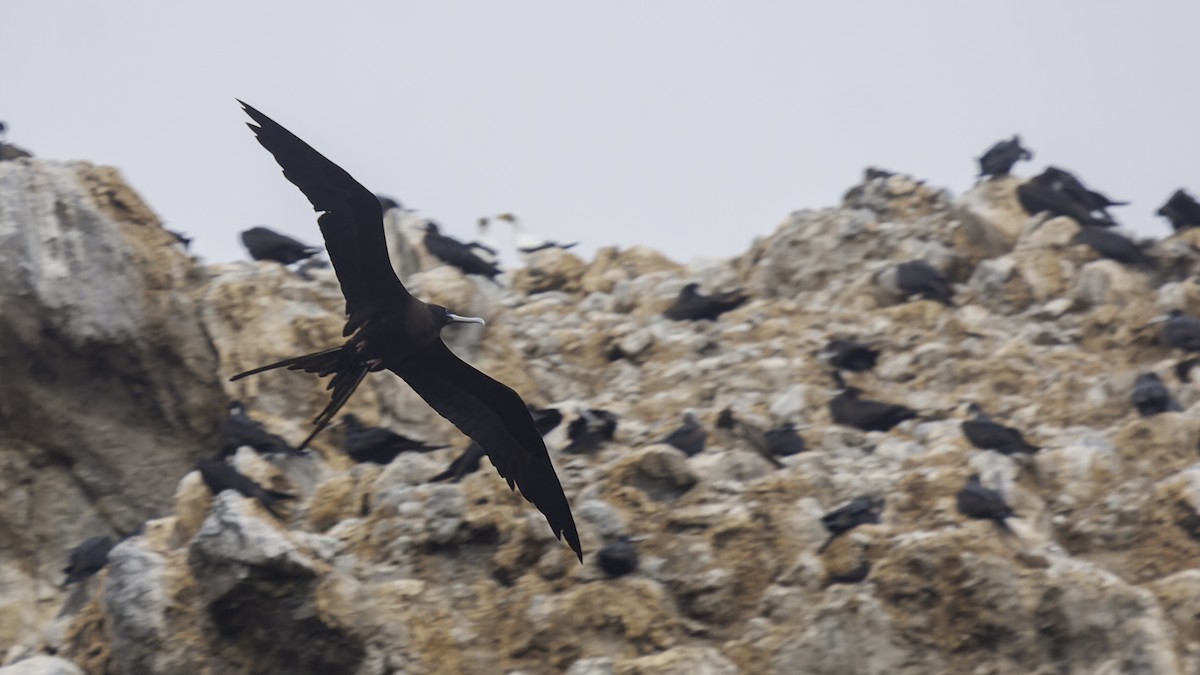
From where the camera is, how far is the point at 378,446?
15633mm

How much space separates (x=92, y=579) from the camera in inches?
588

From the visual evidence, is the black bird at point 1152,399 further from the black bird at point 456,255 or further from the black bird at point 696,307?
the black bird at point 456,255

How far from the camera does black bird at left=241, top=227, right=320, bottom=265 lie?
19109 millimetres

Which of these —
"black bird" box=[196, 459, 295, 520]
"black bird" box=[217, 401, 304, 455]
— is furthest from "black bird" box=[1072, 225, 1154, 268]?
"black bird" box=[196, 459, 295, 520]

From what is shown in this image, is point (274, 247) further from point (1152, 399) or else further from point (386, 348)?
point (1152, 399)

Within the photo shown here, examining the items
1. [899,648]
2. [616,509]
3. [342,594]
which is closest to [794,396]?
[616,509]

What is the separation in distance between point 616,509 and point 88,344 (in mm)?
6302

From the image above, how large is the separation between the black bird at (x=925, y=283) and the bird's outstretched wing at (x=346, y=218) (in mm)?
10387

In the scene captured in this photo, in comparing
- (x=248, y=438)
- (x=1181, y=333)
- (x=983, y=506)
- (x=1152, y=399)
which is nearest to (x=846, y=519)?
(x=983, y=506)

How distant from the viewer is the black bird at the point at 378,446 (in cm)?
1550

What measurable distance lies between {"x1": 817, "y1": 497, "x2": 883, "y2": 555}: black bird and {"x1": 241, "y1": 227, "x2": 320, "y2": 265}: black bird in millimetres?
7894

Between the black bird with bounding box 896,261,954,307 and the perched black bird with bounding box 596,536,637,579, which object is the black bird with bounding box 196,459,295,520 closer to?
the perched black bird with bounding box 596,536,637,579

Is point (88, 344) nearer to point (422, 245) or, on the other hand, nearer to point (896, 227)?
point (422, 245)

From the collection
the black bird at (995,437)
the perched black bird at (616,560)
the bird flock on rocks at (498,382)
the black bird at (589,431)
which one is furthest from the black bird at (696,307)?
the perched black bird at (616,560)
